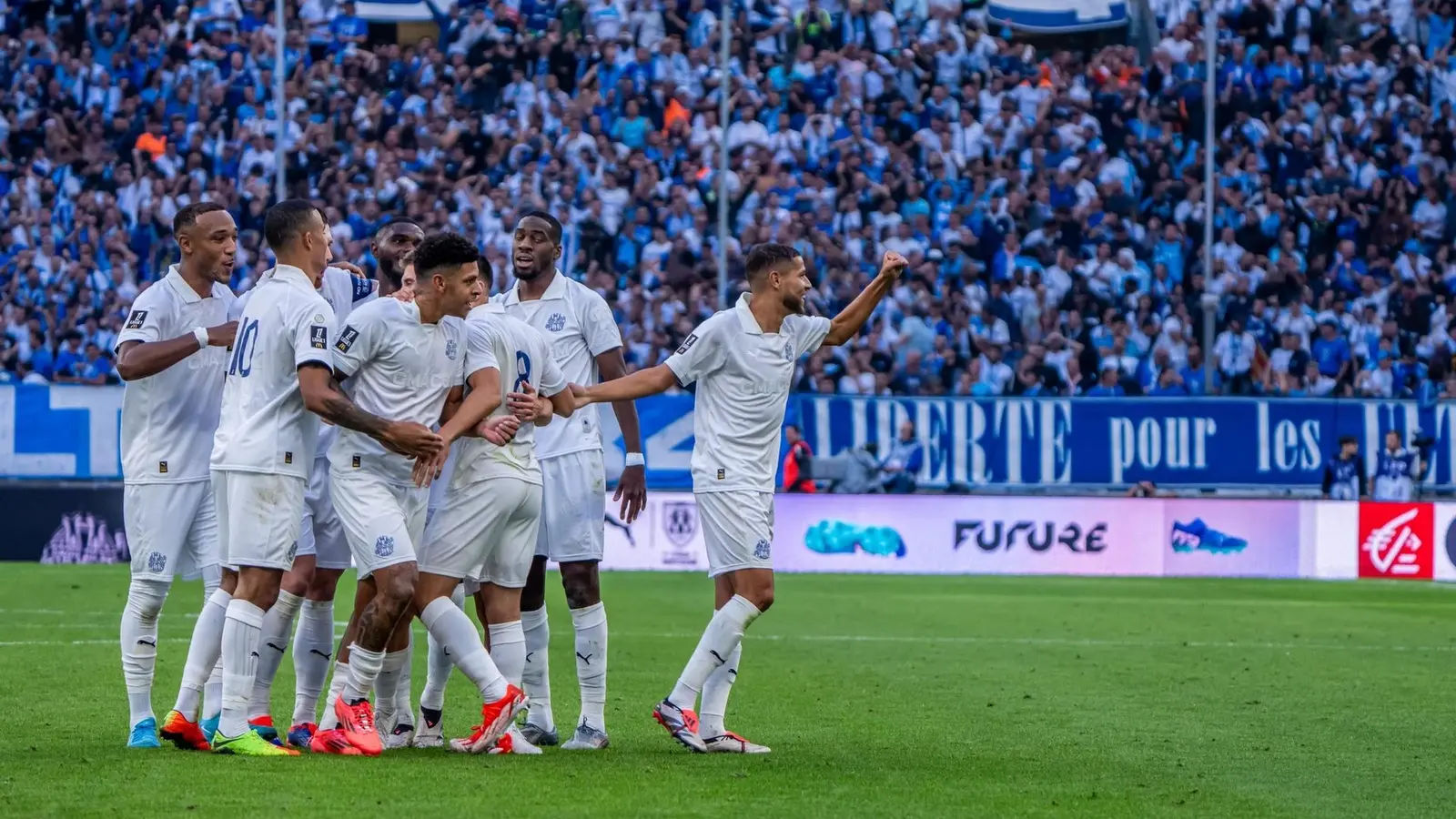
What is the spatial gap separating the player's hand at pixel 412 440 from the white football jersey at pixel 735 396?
4.65ft

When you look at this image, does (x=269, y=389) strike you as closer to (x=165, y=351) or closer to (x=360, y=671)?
(x=165, y=351)

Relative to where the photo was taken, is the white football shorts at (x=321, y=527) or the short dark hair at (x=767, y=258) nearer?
the white football shorts at (x=321, y=527)

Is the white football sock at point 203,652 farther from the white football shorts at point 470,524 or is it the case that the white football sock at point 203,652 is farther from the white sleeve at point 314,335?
the white sleeve at point 314,335

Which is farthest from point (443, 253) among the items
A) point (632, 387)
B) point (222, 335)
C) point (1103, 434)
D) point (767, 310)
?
point (1103, 434)

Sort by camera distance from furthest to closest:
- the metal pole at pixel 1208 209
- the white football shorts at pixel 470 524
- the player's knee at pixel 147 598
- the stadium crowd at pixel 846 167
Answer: the stadium crowd at pixel 846 167 < the metal pole at pixel 1208 209 < the player's knee at pixel 147 598 < the white football shorts at pixel 470 524

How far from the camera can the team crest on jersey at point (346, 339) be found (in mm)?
8219

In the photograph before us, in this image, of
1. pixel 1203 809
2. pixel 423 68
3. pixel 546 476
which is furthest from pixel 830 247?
pixel 1203 809

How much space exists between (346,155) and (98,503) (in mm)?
7739

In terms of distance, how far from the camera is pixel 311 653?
910 cm

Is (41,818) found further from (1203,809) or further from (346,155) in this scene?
(346,155)

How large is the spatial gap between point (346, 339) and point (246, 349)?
44 cm

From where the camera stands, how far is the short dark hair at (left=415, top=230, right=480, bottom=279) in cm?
823

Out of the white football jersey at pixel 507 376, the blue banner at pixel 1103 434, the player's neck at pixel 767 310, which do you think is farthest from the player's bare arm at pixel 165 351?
the blue banner at pixel 1103 434

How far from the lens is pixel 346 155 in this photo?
96.4ft
